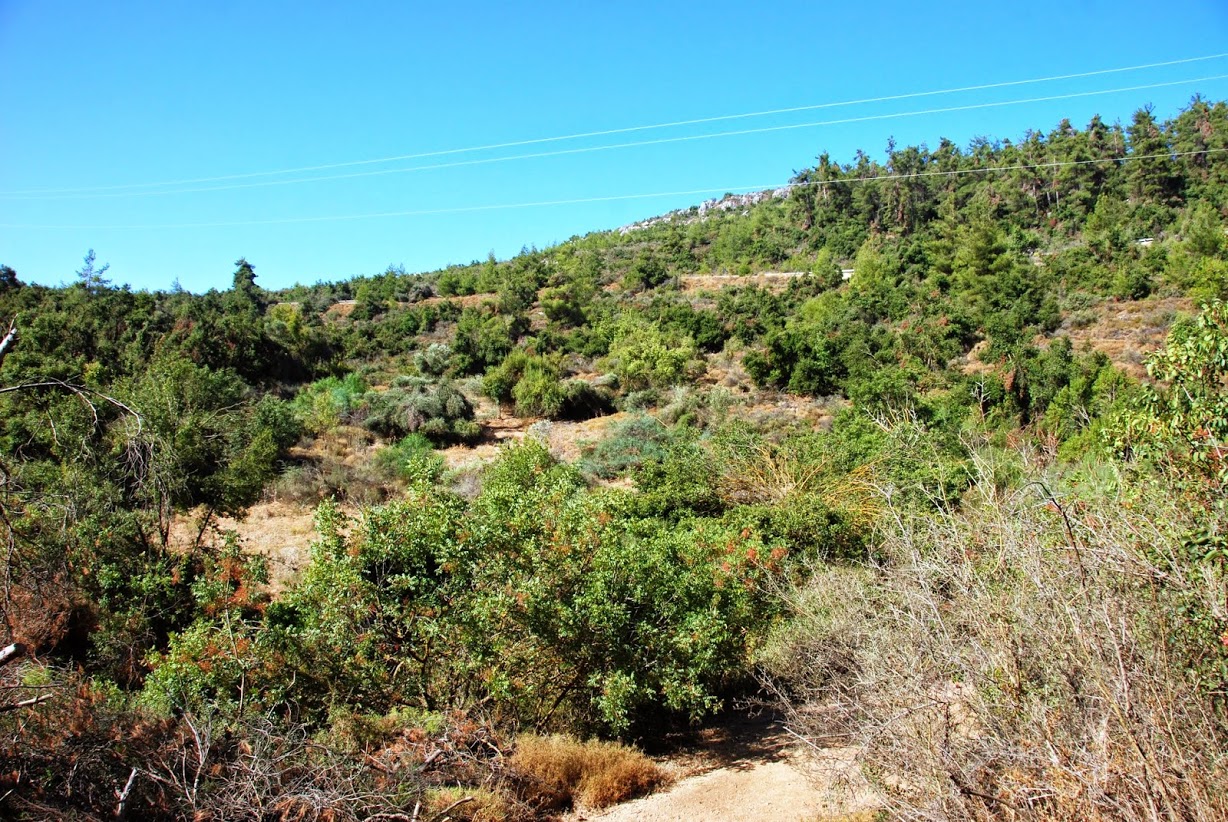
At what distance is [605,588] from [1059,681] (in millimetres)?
4458

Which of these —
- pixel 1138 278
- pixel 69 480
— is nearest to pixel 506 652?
pixel 69 480

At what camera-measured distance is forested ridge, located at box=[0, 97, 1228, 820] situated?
12.1 feet

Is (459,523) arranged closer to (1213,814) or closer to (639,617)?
(639,617)

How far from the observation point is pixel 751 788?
7.34 m

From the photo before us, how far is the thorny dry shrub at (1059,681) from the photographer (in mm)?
3129

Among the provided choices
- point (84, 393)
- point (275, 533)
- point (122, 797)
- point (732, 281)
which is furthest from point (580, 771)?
point (732, 281)

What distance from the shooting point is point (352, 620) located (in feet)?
23.7

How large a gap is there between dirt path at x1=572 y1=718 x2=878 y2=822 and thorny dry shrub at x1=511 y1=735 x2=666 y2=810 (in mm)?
152

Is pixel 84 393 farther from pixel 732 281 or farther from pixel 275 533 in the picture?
pixel 732 281

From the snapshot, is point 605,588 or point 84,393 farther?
point 605,588

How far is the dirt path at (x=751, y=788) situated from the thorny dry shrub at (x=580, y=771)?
6.0 inches

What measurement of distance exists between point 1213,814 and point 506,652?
5669 mm

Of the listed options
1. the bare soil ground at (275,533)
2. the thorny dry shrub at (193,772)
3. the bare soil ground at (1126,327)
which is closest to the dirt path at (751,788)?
the thorny dry shrub at (193,772)

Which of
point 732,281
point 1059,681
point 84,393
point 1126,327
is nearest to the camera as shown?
point 1059,681
